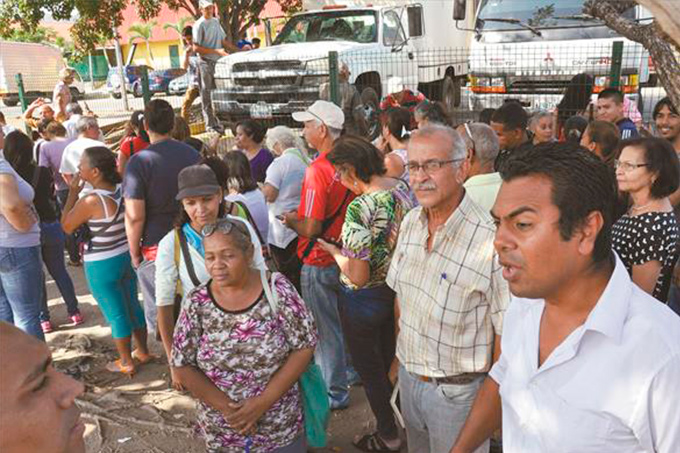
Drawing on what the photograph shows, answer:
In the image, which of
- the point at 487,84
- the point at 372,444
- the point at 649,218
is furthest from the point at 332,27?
the point at 649,218

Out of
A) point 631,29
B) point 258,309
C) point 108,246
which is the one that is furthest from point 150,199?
point 631,29

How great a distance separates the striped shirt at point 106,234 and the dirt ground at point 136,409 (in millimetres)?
1033

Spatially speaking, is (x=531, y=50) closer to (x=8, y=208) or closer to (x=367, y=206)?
(x=367, y=206)

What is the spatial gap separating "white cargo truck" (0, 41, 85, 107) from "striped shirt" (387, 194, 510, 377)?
2365 cm

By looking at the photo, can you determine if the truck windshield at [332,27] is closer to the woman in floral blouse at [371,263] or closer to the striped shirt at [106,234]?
the striped shirt at [106,234]

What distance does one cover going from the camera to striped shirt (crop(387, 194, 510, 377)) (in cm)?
220

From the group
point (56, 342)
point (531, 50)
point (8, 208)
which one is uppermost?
point (531, 50)

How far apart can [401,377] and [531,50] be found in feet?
22.8

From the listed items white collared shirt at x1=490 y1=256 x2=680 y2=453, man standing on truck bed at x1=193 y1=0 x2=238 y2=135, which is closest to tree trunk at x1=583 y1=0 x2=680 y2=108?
white collared shirt at x1=490 y1=256 x2=680 y2=453

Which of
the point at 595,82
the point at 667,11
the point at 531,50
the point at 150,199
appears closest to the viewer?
the point at 667,11

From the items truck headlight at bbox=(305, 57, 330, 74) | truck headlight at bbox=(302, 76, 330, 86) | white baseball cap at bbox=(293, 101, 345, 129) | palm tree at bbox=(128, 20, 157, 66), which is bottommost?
white baseball cap at bbox=(293, 101, 345, 129)

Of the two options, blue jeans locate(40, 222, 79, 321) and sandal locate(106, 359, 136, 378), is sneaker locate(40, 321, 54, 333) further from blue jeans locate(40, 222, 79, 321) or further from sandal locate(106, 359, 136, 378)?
sandal locate(106, 359, 136, 378)

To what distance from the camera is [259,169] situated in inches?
207

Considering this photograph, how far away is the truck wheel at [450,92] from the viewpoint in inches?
497
